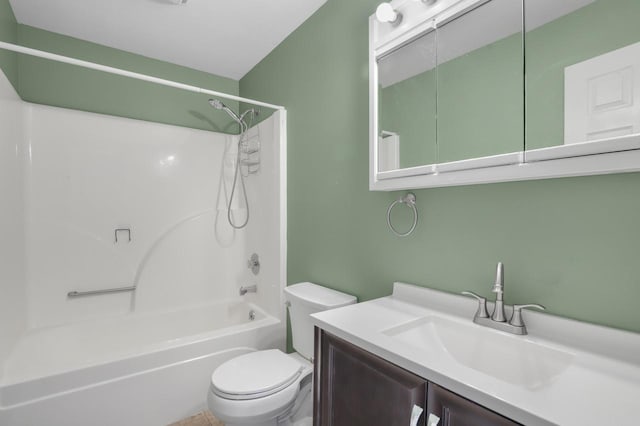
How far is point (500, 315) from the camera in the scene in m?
1.03

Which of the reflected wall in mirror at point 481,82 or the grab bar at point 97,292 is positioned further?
the grab bar at point 97,292

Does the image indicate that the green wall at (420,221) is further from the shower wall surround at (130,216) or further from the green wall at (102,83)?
the green wall at (102,83)

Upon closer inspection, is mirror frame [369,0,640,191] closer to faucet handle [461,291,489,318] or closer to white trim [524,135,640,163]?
white trim [524,135,640,163]

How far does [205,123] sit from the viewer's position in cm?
287

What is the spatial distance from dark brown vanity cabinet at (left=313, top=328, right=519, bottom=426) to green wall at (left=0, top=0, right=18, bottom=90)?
2.33 m

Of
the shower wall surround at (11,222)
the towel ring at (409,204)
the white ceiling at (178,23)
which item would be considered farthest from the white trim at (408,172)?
the shower wall surround at (11,222)

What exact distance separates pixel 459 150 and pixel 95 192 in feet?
8.28

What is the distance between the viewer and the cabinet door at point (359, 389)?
2.74ft

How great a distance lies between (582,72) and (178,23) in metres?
2.29

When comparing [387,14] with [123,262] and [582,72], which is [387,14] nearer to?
[582,72]

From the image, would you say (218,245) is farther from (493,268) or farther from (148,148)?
(493,268)

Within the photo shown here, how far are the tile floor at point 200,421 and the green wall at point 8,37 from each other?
2.29 m

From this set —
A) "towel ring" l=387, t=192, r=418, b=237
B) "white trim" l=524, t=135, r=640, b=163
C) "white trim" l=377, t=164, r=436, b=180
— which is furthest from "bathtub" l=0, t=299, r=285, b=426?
"white trim" l=524, t=135, r=640, b=163

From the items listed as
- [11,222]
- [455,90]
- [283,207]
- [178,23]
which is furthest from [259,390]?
[178,23]
